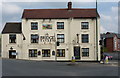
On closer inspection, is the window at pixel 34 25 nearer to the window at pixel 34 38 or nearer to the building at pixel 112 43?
the window at pixel 34 38

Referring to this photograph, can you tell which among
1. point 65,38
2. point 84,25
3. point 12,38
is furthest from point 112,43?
point 12,38

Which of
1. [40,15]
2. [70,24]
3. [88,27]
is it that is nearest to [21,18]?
[40,15]

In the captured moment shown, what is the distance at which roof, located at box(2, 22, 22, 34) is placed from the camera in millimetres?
42903

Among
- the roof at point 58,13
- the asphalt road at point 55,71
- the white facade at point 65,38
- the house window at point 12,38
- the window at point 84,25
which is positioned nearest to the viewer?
the asphalt road at point 55,71

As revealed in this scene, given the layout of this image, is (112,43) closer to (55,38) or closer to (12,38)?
(55,38)

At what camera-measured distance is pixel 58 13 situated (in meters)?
43.0

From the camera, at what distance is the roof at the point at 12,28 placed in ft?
141

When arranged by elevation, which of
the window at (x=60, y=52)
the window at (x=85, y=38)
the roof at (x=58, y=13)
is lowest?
the window at (x=60, y=52)

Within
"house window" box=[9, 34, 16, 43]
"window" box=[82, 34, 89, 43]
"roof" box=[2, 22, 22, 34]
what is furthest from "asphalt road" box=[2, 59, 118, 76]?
"roof" box=[2, 22, 22, 34]

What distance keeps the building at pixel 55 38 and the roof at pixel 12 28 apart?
1507mm

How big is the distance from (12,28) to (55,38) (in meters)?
9.48

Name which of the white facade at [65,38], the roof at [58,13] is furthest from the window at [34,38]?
the roof at [58,13]

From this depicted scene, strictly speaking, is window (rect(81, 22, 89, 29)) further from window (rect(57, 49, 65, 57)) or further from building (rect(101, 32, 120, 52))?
building (rect(101, 32, 120, 52))

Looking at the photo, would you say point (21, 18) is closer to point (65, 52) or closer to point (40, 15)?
point (40, 15)
